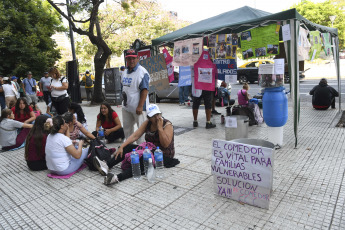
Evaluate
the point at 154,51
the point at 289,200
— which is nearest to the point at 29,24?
the point at 154,51

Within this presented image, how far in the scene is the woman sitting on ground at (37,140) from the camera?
424cm

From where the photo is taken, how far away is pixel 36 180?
416cm

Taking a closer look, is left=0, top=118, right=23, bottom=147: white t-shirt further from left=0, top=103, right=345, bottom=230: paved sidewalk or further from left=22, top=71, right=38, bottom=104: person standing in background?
left=22, top=71, right=38, bottom=104: person standing in background

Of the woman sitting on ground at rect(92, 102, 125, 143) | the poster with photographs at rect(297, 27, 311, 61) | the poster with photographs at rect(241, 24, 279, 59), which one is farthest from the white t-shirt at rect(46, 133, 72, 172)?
the poster with photographs at rect(297, 27, 311, 61)

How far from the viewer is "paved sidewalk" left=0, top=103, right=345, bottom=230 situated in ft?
8.97

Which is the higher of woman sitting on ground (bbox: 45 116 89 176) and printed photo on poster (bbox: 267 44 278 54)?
printed photo on poster (bbox: 267 44 278 54)

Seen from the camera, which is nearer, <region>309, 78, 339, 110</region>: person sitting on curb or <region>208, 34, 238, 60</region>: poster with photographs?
<region>208, 34, 238, 60</region>: poster with photographs

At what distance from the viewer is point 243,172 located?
290cm

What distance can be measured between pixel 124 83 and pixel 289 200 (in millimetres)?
3298

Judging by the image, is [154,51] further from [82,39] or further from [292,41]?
[82,39]

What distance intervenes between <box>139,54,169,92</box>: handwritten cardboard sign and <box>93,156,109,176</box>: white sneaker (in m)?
3.15

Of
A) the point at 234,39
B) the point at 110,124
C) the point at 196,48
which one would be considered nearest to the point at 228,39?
the point at 234,39

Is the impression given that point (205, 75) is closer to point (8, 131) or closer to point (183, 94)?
point (8, 131)

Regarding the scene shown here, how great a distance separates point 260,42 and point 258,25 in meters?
0.34
